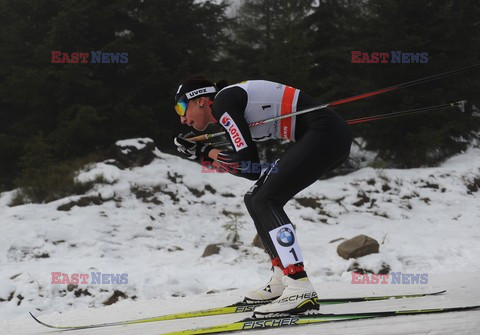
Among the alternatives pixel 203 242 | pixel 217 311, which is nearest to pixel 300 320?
pixel 217 311

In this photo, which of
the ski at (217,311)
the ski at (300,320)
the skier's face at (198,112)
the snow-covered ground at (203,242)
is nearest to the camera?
the ski at (300,320)

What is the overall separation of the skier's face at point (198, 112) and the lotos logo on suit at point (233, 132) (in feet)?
1.37

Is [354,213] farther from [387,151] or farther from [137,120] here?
[137,120]

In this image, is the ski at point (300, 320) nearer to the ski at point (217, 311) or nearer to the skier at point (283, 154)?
the skier at point (283, 154)

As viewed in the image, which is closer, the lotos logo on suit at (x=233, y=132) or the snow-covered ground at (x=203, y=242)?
the lotos logo on suit at (x=233, y=132)

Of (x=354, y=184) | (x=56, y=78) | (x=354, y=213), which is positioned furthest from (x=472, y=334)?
(x=56, y=78)

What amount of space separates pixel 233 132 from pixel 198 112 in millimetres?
552

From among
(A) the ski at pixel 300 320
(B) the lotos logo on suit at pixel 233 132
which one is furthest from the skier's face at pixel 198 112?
(A) the ski at pixel 300 320

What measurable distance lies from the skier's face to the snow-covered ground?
5.62 ft

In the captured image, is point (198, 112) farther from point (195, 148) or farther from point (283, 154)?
point (283, 154)

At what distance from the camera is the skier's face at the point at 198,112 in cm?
354

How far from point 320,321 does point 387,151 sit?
11.9 meters

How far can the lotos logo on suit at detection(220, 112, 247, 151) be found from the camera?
3123 millimetres

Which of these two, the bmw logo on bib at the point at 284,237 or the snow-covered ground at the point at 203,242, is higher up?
the bmw logo on bib at the point at 284,237
